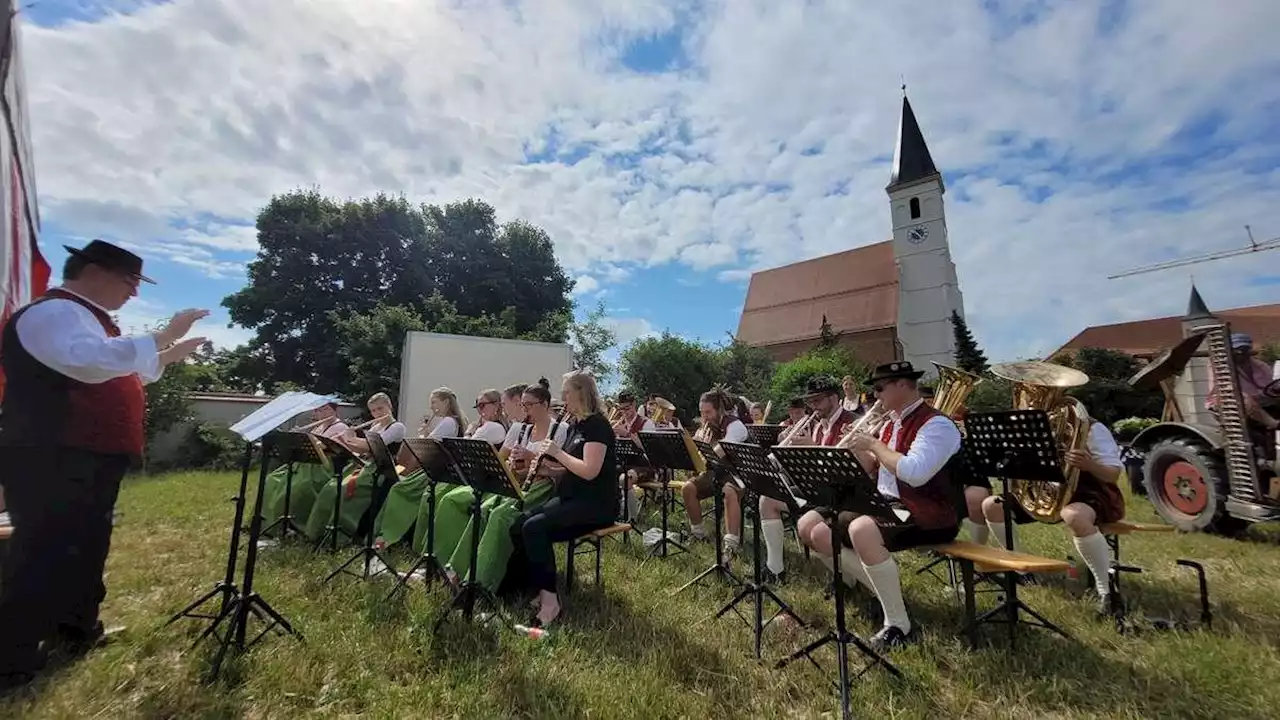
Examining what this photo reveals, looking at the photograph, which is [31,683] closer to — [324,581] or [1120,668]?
[324,581]

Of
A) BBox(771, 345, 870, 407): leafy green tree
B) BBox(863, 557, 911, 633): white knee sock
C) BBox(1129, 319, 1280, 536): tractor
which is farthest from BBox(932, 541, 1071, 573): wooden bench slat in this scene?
BBox(771, 345, 870, 407): leafy green tree

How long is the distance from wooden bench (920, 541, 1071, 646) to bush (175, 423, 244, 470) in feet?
53.8

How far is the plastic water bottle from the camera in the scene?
11.9ft

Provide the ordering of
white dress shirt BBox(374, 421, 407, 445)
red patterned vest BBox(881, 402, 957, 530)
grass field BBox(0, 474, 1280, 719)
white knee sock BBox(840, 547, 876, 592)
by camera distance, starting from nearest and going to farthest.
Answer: grass field BBox(0, 474, 1280, 719), red patterned vest BBox(881, 402, 957, 530), white knee sock BBox(840, 547, 876, 592), white dress shirt BBox(374, 421, 407, 445)

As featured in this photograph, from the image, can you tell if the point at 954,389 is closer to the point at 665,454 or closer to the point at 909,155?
the point at 665,454

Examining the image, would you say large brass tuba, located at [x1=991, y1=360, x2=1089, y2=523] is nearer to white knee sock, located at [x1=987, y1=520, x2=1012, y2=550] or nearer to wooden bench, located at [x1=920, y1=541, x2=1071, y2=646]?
white knee sock, located at [x1=987, y1=520, x2=1012, y2=550]

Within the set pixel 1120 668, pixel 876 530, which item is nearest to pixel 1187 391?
pixel 1120 668

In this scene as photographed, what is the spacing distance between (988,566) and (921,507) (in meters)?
0.51

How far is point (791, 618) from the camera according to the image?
12.9 ft

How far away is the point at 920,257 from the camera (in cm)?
3628

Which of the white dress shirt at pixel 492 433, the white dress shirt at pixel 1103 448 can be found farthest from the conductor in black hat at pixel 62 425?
the white dress shirt at pixel 1103 448

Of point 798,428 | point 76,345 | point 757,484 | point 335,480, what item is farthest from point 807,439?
point 335,480

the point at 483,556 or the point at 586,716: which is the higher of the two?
the point at 483,556

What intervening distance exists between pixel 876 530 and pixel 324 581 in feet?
13.4
